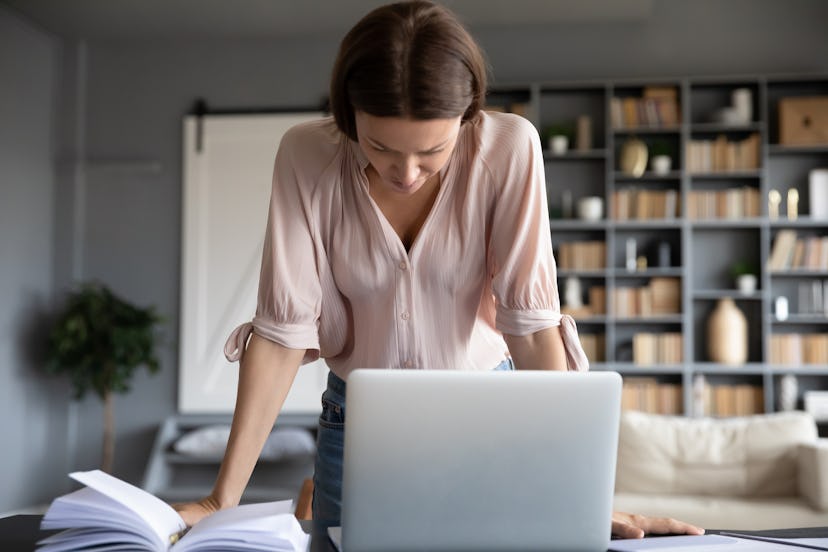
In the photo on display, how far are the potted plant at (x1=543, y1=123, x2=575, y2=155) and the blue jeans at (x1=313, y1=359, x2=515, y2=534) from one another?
4.45 metres

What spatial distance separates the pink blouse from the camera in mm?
1449

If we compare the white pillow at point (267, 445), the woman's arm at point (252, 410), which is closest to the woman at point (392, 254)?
the woman's arm at point (252, 410)

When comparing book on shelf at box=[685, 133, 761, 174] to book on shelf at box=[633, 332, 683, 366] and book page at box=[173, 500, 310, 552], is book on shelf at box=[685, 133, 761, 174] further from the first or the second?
book page at box=[173, 500, 310, 552]

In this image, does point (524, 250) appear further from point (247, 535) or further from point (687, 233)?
point (687, 233)

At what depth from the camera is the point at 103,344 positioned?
19.3 feet

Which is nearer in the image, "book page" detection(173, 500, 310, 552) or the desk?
"book page" detection(173, 500, 310, 552)

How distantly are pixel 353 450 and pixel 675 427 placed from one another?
381 cm

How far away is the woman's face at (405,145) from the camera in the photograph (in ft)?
4.20

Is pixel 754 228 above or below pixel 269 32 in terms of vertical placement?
below

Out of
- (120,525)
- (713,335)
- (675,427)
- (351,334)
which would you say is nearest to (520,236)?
(351,334)

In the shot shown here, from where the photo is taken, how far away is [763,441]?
438 cm

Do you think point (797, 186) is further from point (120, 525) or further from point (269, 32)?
point (120, 525)

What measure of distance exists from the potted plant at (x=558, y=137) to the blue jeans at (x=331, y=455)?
445 cm

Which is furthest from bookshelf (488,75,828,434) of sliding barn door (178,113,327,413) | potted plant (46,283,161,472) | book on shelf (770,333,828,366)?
potted plant (46,283,161,472)
